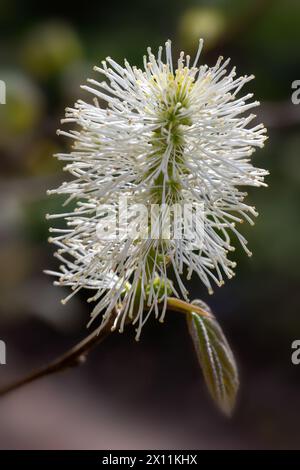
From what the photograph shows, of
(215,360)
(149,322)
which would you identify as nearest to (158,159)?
(215,360)

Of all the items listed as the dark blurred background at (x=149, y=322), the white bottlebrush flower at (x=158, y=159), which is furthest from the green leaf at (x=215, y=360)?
the dark blurred background at (x=149, y=322)

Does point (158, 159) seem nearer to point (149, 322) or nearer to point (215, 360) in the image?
point (215, 360)

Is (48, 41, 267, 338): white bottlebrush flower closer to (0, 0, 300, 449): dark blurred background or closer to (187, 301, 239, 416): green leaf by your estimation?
(187, 301, 239, 416): green leaf

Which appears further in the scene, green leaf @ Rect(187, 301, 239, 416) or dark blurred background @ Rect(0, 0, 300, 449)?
dark blurred background @ Rect(0, 0, 300, 449)

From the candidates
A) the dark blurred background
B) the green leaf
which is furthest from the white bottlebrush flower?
the dark blurred background

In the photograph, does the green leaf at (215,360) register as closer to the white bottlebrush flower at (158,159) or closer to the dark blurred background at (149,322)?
the white bottlebrush flower at (158,159)
